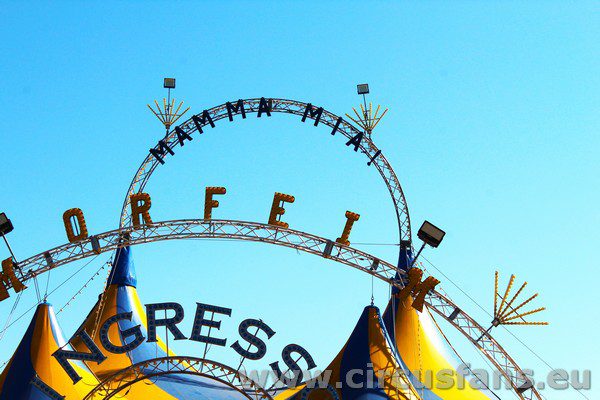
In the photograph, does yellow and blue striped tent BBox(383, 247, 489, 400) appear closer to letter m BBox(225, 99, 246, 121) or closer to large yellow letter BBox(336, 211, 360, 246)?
large yellow letter BBox(336, 211, 360, 246)

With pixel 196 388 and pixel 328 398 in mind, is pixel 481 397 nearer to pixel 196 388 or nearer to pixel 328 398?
pixel 328 398

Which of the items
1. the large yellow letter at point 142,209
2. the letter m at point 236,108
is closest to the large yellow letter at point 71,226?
the large yellow letter at point 142,209

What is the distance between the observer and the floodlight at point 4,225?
74.0ft

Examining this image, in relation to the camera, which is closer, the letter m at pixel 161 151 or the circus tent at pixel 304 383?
the circus tent at pixel 304 383

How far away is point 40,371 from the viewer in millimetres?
21312

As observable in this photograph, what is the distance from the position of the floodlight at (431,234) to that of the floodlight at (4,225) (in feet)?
33.3

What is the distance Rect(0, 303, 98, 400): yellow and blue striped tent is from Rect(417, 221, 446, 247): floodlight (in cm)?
888

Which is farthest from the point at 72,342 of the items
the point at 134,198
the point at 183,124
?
the point at 183,124

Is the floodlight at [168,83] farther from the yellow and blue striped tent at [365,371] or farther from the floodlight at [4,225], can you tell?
the yellow and blue striped tent at [365,371]

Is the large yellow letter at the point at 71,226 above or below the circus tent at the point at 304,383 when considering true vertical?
above

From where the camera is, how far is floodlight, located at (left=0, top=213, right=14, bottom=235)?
22.5 meters

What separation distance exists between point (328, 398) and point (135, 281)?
27.4ft

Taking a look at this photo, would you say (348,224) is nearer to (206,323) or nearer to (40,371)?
(206,323)

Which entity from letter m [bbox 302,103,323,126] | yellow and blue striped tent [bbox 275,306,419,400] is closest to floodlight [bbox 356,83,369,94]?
letter m [bbox 302,103,323,126]
